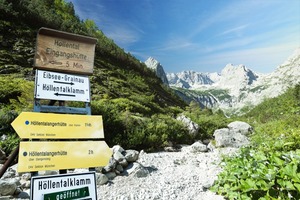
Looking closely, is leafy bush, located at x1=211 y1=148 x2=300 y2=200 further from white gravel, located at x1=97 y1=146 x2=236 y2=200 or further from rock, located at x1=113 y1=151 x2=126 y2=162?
rock, located at x1=113 y1=151 x2=126 y2=162

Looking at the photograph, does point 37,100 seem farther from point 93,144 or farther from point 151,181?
point 151,181

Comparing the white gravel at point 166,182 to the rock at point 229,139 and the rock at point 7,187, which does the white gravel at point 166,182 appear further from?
the rock at point 229,139

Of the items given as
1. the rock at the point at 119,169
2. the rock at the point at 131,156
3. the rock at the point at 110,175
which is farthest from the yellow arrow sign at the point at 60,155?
the rock at the point at 131,156

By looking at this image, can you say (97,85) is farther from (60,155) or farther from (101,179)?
(60,155)

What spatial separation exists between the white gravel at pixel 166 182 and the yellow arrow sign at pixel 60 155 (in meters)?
2.80

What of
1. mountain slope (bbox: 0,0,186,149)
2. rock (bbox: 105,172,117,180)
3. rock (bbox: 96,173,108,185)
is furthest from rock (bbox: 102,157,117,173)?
mountain slope (bbox: 0,0,186,149)

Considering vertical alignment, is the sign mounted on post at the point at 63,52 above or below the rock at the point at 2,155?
above

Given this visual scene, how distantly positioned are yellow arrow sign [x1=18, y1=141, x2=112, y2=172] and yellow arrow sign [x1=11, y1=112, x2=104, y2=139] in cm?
9

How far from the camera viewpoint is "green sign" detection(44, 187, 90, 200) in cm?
236

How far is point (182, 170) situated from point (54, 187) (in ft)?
17.6

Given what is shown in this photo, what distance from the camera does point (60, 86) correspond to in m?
2.88

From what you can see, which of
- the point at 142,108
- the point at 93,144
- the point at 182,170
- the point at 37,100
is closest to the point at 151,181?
the point at 182,170

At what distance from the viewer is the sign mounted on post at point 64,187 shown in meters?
2.31

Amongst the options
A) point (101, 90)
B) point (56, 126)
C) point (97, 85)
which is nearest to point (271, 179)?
point (56, 126)
